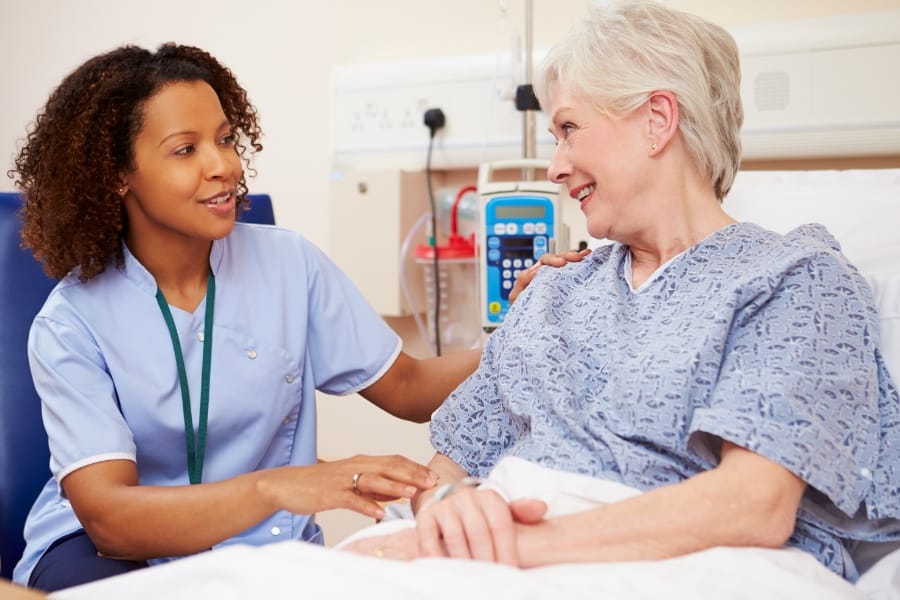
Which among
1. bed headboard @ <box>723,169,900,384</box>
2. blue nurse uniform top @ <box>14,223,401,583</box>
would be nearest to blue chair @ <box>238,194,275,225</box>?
blue nurse uniform top @ <box>14,223,401,583</box>

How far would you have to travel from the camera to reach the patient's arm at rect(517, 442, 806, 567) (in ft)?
3.37

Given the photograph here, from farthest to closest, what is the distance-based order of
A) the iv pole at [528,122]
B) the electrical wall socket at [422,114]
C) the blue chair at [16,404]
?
1. the electrical wall socket at [422,114]
2. the iv pole at [528,122]
3. the blue chair at [16,404]

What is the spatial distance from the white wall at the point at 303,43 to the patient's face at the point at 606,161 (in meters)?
1.12

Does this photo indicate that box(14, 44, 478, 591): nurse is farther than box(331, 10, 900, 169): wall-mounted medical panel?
No

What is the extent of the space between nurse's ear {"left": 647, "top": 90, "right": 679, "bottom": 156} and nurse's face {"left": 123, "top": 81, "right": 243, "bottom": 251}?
0.67m

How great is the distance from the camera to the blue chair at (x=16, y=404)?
1598 mm

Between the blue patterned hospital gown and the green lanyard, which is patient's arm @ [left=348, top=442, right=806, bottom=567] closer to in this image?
the blue patterned hospital gown

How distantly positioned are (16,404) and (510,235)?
40.0 inches

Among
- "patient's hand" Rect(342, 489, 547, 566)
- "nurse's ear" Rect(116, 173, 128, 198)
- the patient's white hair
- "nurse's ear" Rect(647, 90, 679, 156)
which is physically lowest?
"patient's hand" Rect(342, 489, 547, 566)

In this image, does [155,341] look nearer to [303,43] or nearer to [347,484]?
[347,484]

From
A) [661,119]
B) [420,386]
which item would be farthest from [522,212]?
A: [661,119]

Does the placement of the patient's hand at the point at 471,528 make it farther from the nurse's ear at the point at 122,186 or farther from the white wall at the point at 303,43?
the white wall at the point at 303,43

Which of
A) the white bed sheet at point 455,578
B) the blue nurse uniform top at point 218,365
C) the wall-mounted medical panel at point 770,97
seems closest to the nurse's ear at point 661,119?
the white bed sheet at point 455,578

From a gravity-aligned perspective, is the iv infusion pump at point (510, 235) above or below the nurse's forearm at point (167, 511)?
above
